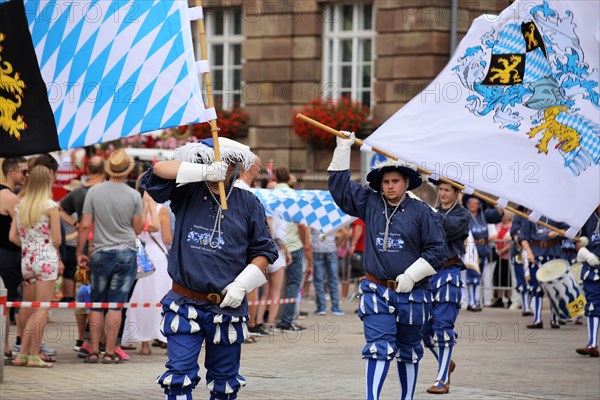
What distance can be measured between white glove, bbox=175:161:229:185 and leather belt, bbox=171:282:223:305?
66cm

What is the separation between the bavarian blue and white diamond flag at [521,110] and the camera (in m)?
9.69

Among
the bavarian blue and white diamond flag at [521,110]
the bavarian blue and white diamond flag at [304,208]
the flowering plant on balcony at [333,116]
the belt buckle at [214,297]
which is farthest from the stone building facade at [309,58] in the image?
the belt buckle at [214,297]

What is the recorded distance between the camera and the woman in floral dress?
1159cm

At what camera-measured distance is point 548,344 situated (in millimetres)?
15305

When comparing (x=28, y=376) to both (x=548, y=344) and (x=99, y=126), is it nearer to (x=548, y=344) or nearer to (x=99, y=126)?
(x=99, y=126)

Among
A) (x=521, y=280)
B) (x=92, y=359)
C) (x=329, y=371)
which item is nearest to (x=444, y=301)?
(x=329, y=371)

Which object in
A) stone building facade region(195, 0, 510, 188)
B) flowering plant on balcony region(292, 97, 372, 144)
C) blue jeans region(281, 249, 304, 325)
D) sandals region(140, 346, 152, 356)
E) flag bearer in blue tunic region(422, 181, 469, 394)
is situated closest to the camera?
flag bearer in blue tunic region(422, 181, 469, 394)

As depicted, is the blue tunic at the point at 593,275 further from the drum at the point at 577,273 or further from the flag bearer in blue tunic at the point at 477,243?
the flag bearer in blue tunic at the point at 477,243

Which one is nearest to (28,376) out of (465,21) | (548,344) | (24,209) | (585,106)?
(24,209)

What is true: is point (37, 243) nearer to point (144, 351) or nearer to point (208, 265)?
point (144, 351)

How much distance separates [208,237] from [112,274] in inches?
175

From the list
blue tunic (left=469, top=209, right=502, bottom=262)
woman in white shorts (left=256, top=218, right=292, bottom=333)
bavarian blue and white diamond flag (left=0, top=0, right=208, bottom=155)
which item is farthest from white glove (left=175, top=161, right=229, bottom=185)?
blue tunic (left=469, top=209, right=502, bottom=262)

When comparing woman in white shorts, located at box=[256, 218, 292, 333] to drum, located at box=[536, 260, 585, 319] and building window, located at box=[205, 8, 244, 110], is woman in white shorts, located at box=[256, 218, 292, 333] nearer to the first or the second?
drum, located at box=[536, 260, 585, 319]

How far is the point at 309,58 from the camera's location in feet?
92.8
